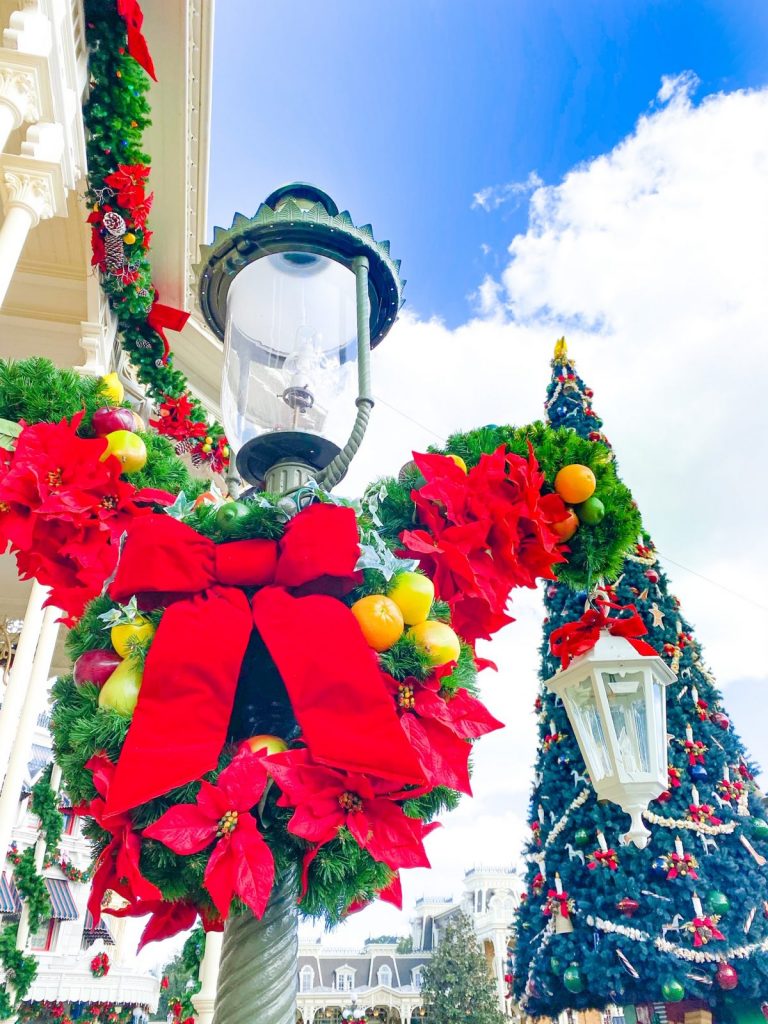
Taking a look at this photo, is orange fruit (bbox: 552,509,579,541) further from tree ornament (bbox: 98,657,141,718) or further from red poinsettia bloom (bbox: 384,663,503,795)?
tree ornament (bbox: 98,657,141,718)

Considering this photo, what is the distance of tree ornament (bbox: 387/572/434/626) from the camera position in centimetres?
109

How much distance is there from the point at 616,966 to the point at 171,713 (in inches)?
Answer: 227

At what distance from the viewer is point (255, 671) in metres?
1.21

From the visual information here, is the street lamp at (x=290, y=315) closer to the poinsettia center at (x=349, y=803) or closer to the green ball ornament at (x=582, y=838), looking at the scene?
the poinsettia center at (x=349, y=803)

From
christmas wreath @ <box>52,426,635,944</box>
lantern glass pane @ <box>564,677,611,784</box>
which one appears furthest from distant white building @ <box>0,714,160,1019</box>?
christmas wreath @ <box>52,426,635,944</box>

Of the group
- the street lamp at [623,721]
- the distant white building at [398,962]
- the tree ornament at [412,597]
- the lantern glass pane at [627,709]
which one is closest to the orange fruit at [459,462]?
the tree ornament at [412,597]

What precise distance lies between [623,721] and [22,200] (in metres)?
4.55

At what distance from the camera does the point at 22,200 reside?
4117mm

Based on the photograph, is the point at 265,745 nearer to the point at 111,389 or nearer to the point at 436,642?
the point at 436,642

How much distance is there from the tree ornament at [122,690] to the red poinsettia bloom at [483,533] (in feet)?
1.71

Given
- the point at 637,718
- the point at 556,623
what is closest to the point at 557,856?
the point at 556,623

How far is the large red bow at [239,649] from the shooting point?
899mm

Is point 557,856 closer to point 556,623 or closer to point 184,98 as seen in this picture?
point 556,623

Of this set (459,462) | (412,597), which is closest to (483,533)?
(459,462)
